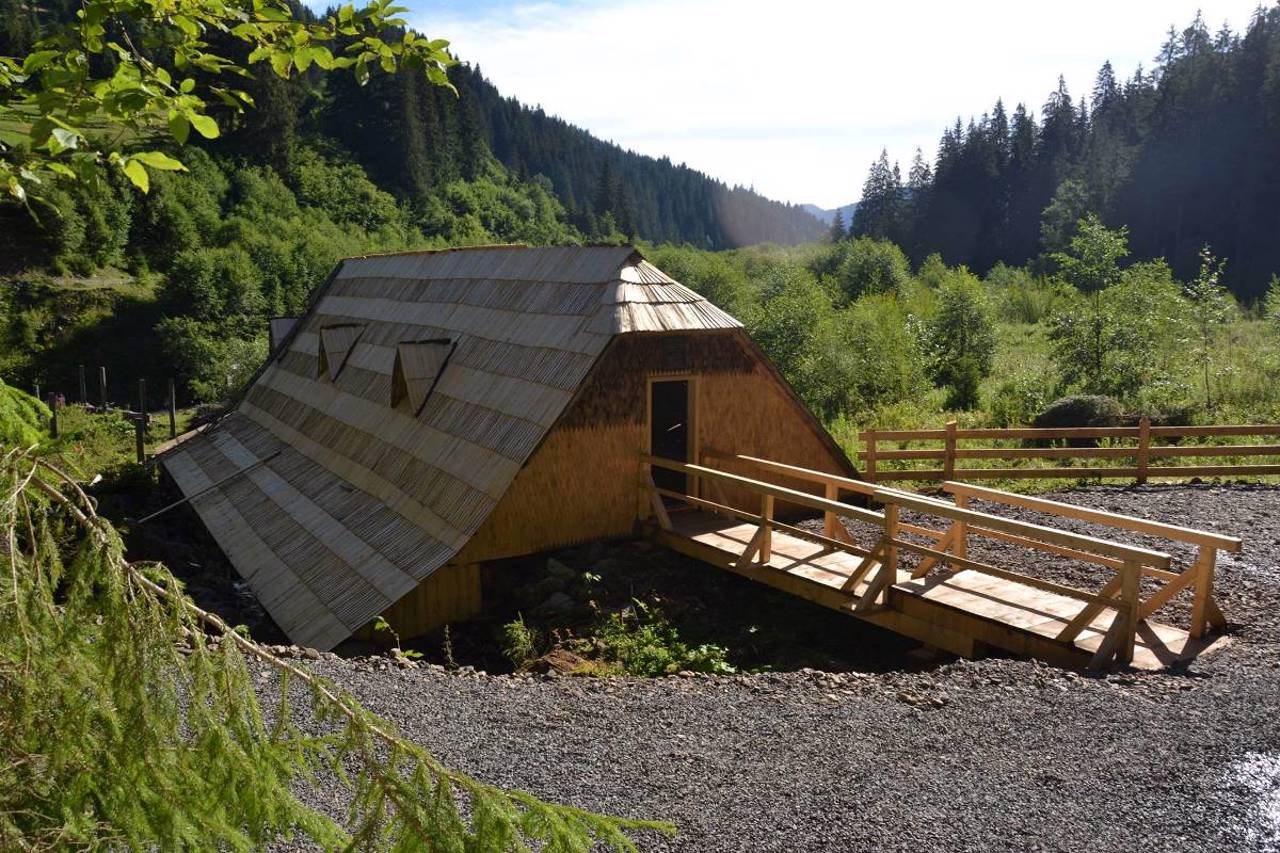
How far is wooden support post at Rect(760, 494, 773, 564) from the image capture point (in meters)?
9.85

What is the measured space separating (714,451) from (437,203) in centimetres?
6089

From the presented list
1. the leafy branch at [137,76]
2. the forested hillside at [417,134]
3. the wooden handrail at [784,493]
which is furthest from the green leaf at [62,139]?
the forested hillside at [417,134]

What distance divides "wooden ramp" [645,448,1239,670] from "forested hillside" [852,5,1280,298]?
52253mm

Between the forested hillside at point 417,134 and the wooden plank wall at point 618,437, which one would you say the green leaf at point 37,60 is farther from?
the forested hillside at point 417,134

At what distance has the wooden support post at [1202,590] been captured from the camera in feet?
25.5

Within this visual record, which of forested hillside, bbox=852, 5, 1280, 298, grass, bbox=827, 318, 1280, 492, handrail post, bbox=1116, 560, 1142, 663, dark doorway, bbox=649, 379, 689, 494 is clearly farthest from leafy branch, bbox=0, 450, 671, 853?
forested hillside, bbox=852, 5, 1280, 298

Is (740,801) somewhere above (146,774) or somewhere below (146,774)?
below

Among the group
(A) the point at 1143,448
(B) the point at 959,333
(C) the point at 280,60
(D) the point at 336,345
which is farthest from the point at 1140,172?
(C) the point at 280,60

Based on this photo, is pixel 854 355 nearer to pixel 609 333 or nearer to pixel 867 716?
pixel 609 333

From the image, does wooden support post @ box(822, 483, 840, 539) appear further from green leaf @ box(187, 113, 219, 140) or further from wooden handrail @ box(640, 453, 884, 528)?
green leaf @ box(187, 113, 219, 140)

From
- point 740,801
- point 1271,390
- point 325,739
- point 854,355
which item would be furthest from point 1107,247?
point 325,739

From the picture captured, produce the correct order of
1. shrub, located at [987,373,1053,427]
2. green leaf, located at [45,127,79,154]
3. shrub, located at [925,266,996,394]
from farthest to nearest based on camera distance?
shrub, located at [925,266,996,394], shrub, located at [987,373,1053,427], green leaf, located at [45,127,79,154]

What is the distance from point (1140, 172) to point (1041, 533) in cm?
7929

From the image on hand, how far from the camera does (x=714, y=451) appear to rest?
38.8 feet
